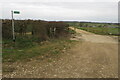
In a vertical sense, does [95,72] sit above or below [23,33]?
below

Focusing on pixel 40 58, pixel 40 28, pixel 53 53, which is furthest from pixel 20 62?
pixel 40 28

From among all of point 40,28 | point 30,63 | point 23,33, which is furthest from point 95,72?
point 23,33

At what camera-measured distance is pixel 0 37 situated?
12328 mm

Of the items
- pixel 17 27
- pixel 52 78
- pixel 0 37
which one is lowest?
pixel 52 78

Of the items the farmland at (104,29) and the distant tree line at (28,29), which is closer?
the distant tree line at (28,29)

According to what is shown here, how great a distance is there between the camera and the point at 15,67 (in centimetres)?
566

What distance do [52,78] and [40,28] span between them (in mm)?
8351

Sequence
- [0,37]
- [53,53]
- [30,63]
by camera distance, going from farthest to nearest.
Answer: [0,37], [53,53], [30,63]

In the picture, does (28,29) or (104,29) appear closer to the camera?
(28,29)

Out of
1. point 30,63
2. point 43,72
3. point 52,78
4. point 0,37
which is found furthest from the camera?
point 0,37

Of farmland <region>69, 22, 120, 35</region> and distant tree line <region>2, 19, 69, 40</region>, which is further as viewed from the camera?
farmland <region>69, 22, 120, 35</region>

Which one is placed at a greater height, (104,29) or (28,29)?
(104,29)

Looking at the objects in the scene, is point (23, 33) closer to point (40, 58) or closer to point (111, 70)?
point (40, 58)

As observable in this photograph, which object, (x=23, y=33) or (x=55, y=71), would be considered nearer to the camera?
(x=55, y=71)
